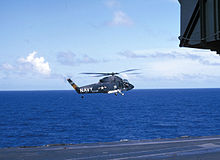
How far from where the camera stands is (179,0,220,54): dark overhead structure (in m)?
5.66

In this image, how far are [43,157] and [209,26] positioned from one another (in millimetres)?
14749

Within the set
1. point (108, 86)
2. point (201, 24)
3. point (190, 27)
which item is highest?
point (108, 86)

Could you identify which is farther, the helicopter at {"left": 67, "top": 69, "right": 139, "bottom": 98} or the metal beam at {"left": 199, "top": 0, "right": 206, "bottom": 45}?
the helicopter at {"left": 67, "top": 69, "right": 139, "bottom": 98}

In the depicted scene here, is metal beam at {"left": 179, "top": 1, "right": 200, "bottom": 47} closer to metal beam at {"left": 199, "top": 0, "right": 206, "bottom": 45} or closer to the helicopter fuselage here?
metal beam at {"left": 199, "top": 0, "right": 206, "bottom": 45}

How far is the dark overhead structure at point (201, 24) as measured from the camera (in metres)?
5.66

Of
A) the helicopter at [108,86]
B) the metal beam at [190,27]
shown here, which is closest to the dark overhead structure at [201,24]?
the metal beam at [190,27]

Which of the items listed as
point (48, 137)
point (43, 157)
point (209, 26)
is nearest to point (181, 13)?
point (209, 26)

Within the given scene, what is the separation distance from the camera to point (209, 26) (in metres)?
5.87

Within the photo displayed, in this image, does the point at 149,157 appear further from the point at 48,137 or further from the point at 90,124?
the point at 90,124

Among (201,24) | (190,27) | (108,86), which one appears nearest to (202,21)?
(201,24)

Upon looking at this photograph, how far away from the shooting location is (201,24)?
590cm

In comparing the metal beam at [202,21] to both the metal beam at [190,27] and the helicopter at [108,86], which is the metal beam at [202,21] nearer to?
the metal beam at [190,27]

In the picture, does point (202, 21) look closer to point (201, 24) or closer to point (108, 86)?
point (201, 24)

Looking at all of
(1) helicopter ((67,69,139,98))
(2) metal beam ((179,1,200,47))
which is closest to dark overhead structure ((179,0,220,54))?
(2) metal beam ((179,1,200,47))
